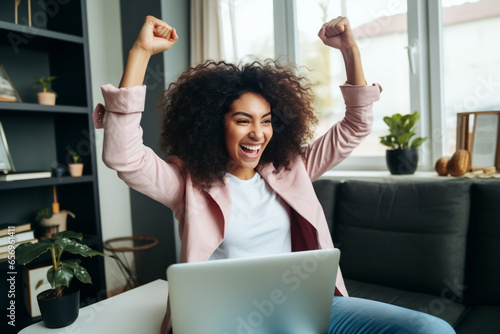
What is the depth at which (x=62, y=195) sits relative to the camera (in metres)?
2.44

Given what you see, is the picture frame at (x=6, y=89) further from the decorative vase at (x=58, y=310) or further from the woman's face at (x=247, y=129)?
the woman's face at (x=247, y=129)

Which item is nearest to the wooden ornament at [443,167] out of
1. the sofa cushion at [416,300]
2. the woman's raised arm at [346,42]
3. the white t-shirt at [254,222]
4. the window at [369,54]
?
the window at [369,54]

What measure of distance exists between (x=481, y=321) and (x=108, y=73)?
105 inches

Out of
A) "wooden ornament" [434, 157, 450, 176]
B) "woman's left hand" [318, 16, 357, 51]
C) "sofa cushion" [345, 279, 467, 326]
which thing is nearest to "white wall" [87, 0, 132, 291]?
"sofa cushion" [345, 279, 467, 326]

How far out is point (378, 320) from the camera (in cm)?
101

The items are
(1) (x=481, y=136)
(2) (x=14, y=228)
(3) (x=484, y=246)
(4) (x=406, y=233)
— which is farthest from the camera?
(2) (x=14, y=228)

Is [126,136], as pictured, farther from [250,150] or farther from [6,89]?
[6,89]

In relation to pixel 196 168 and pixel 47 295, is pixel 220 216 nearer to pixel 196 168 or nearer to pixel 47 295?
pixel 196 168

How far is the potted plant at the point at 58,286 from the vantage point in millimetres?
1150

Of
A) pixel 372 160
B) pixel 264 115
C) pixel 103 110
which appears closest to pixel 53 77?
pixel 103 110

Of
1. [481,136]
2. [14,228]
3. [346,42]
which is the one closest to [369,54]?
[481,136]

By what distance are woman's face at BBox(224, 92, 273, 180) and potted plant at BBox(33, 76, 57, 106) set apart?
1.35m

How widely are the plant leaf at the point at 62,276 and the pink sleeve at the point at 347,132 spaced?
888 millimetres

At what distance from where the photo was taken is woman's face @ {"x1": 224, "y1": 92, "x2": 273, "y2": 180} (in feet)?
4.03
